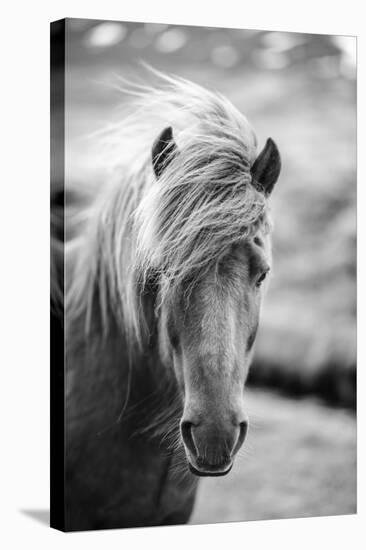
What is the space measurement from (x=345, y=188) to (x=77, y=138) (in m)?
1.33

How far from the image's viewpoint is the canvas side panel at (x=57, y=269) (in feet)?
11.4

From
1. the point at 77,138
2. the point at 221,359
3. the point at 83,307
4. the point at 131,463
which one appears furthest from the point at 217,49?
the point at 131,463

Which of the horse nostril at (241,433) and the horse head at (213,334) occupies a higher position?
the horse head at (213,334)

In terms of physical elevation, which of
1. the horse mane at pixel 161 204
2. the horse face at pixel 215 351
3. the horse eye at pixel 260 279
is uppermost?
the horse mane at pixel 161 204

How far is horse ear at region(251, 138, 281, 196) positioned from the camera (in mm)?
3328

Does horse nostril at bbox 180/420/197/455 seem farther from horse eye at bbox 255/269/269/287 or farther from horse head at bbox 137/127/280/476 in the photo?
horse eye at bbox 255/269/269/287

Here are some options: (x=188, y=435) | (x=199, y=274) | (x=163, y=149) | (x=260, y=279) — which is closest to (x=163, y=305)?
(x=199, y=274)

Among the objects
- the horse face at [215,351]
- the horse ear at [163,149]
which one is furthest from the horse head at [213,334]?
the horse ear at [163,149]

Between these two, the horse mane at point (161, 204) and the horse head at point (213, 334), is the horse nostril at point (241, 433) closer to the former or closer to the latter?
the horse head at point (213, 334)

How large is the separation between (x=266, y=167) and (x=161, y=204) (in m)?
0.47

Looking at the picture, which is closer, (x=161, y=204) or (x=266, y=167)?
(x=161, y=204)

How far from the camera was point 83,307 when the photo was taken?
3.46 meters

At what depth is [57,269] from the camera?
3.51 metres

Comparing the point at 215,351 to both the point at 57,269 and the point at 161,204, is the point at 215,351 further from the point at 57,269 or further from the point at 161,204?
the point at 57,269
